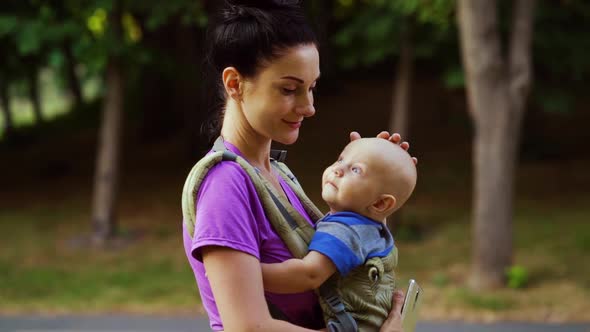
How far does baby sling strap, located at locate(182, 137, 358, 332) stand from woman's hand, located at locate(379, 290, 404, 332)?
11 centimetres

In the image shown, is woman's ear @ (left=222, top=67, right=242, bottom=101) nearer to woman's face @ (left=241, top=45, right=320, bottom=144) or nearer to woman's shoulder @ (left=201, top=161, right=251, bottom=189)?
woman's face @ (left=241, top=45, right=320, bottom=144)

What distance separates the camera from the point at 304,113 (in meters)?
2.10

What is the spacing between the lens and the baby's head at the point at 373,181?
2107mm

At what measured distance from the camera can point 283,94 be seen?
205 cm

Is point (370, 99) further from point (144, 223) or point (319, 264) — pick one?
Answer: point (319, 264)

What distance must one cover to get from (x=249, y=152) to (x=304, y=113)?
0.19m

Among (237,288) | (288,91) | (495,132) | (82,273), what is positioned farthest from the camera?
(82,273)

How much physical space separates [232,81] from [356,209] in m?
0.46

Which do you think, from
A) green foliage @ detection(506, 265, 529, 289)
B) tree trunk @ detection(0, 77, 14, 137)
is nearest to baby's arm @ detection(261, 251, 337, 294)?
green foliage @ detection(506, 265, 529, 289)

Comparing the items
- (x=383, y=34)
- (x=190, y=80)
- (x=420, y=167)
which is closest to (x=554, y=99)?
(x=383, y=34)

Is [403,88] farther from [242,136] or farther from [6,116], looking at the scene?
[6,116]

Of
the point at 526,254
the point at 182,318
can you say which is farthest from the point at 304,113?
the point at 526,254

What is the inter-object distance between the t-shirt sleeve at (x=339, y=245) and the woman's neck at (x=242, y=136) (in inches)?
11.3

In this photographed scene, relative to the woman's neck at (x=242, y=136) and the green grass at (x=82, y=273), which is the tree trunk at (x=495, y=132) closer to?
the green grass at (x=82, y=273)
